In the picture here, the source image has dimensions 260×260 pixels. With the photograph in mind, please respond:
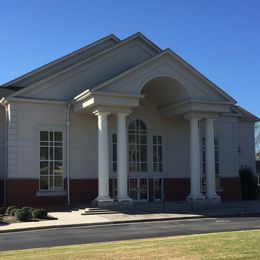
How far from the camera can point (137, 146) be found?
33.5 m

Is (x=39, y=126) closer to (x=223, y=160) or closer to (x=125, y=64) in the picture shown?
(x=125, y=64)

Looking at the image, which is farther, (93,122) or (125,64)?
(125,64)

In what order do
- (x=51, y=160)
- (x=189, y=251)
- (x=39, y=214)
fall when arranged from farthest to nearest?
(x=51, y=160)
(x=39, y=214)
(x=189, y=251)

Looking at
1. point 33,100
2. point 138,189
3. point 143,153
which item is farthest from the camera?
point 143,153

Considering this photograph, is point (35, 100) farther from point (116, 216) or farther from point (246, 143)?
point (246, 143)

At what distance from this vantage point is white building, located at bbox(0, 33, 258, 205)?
2905 centimetres

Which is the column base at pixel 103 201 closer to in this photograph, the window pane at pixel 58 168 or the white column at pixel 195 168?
the window pane at pixel 58 168

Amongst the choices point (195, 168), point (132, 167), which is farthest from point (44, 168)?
point (195, 168)

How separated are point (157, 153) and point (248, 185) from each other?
31.0 feet

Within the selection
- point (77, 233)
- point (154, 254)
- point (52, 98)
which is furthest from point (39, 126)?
point (154, 254)

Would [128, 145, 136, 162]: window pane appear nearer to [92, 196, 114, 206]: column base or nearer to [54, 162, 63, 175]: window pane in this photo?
[54, 162, 63, 175]: window pane

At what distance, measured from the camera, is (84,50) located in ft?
118

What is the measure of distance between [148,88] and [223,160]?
8279 mm

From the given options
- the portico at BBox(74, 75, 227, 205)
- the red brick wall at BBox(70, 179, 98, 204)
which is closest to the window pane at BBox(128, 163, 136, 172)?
the portico at BBox(74, 75, 227, 205)
